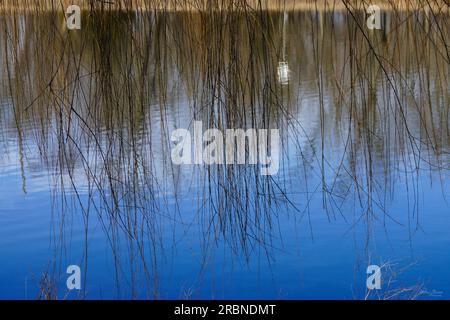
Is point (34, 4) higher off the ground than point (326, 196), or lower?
higher

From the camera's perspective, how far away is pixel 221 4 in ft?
7.17

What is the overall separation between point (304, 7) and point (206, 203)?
754 mm

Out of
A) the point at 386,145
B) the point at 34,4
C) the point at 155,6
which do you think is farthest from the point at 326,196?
the point at 34,4

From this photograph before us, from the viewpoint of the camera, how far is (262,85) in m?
2.31

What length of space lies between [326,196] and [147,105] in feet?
2.22

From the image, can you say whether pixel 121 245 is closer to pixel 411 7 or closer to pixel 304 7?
pixel 304 7

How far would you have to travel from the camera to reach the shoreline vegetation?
85.9 inches

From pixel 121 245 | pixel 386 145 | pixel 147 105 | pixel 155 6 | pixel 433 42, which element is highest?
Answer: pixel 155 6

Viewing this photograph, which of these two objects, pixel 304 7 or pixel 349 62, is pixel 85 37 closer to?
pixel 304 7

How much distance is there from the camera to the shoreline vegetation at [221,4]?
2.18m
